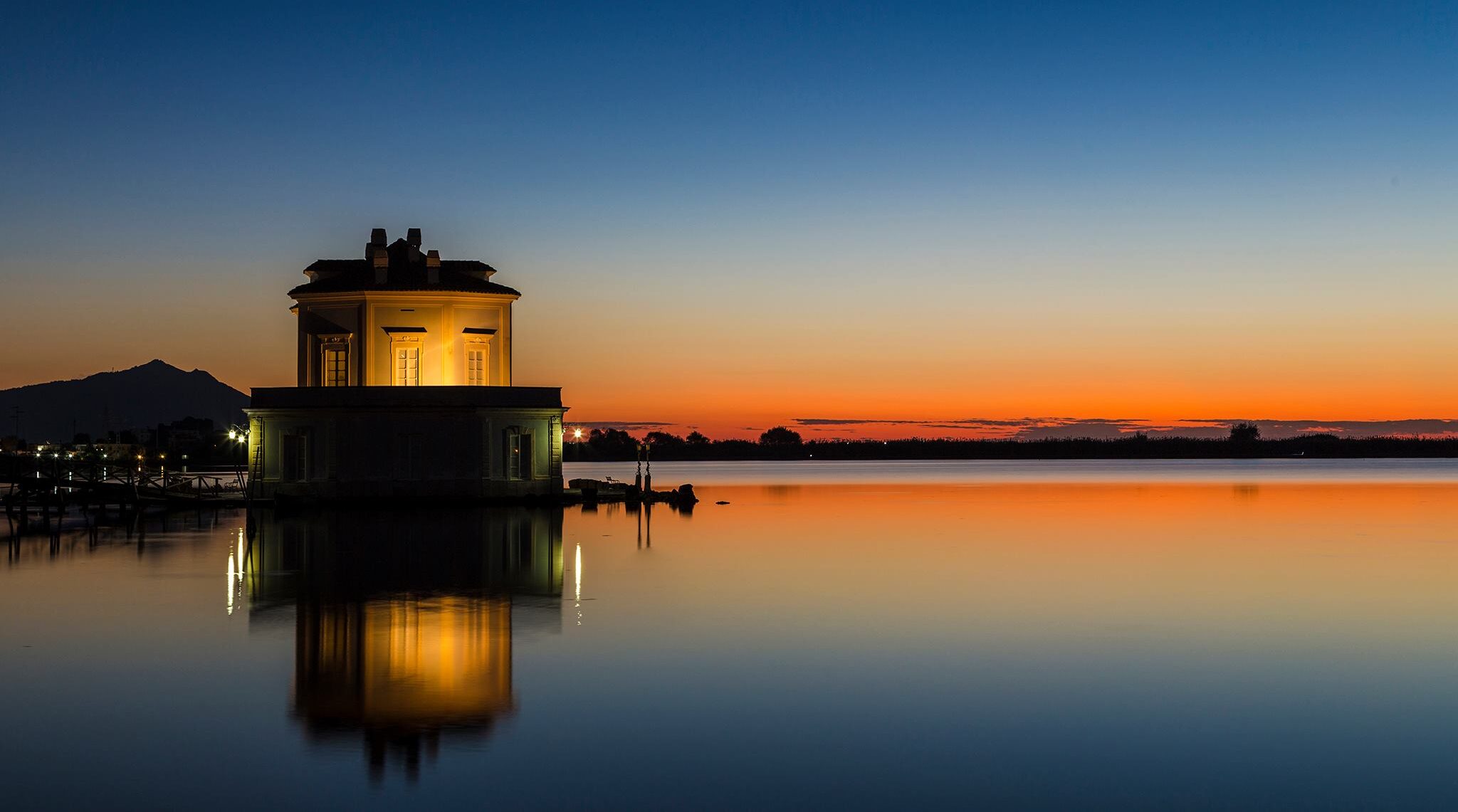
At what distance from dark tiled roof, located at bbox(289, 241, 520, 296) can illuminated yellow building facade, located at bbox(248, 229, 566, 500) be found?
0.06m

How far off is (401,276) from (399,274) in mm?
206

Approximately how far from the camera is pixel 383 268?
50938 millimetres

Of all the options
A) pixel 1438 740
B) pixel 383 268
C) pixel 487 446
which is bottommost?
pixel 1438 740

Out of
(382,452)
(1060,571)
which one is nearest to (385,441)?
(382,452)

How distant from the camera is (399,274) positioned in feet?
170

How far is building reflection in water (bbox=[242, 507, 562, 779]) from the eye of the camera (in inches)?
542

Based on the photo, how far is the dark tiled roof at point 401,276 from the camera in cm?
5075

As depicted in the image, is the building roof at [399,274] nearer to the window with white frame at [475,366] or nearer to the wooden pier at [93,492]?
the window with white frame at [475,366]

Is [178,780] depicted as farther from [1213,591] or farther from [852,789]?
[1213,591]

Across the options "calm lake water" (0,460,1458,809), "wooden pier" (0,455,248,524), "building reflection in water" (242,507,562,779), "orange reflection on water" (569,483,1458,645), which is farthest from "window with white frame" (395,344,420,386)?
"calm lake water" (0,460,1458,809)

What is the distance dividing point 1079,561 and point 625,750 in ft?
78.9

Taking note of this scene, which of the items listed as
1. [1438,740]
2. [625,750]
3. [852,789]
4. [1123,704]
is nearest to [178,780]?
[625,750]

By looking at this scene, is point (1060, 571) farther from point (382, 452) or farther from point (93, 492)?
point (93, 492)

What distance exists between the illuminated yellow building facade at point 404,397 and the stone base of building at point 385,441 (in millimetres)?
37
